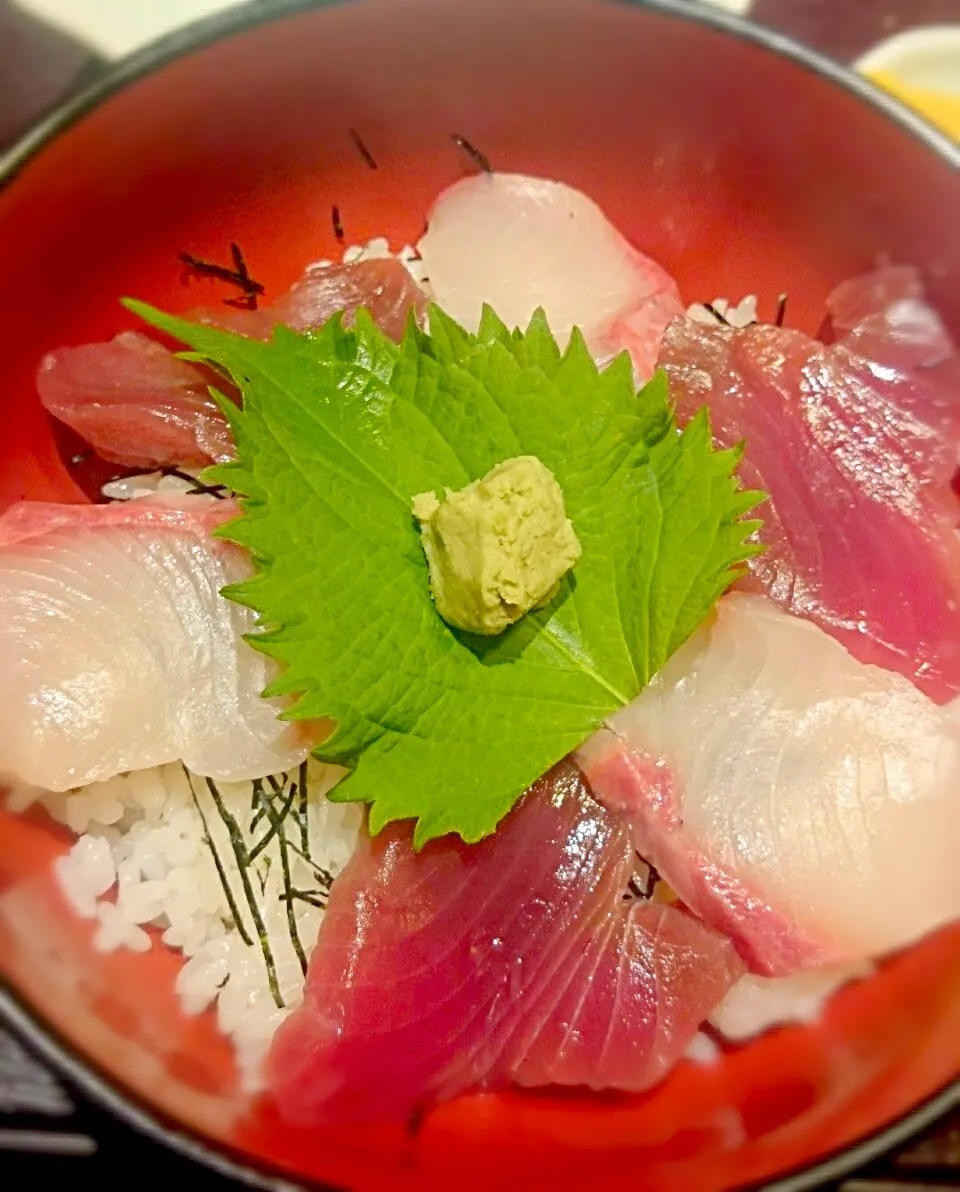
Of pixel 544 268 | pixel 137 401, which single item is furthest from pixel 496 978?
pixel 544 268

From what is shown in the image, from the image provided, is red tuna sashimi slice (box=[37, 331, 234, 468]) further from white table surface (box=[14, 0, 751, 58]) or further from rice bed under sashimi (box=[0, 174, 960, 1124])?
white table surface (box=[14, 0, 751, 58])

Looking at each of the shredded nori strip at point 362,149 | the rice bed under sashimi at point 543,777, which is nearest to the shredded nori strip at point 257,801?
the rice bed under sashimi at point 543,777

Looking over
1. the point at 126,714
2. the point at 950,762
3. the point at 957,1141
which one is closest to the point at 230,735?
the point at 126,714

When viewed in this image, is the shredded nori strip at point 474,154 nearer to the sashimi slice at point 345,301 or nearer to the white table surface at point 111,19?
the sashimi slice at point 345,301

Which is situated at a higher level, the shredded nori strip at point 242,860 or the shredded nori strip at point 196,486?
the shredded nori strip at point 196,486

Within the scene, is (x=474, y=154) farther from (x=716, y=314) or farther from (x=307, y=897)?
(x=307, y=897)

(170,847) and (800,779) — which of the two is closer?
(800,779)

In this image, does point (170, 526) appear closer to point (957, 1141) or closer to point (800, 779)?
point (800, 779)
